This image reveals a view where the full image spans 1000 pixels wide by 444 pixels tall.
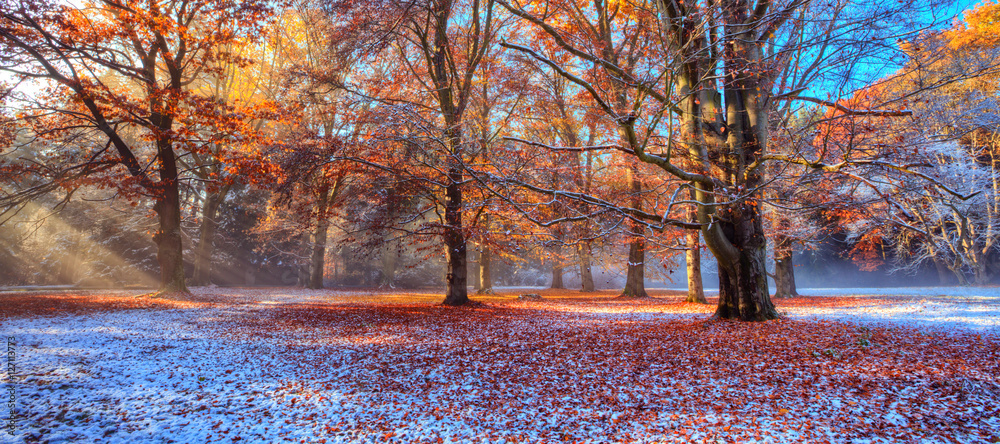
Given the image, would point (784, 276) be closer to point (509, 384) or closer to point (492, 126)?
point (492, 126)

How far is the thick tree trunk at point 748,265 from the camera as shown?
7832mm

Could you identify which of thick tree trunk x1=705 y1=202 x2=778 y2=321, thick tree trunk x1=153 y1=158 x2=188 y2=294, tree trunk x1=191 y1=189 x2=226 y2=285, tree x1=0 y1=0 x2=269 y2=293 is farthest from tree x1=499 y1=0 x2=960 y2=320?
tree trunk x1=191 y1=189 x2=226 y2=285

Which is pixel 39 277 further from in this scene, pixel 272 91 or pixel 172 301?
pixel 172 301

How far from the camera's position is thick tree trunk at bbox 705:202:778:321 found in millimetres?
7832

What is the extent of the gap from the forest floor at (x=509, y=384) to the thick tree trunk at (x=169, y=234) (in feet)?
18.9

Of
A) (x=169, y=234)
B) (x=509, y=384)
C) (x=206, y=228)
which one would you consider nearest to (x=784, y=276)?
(x=509, y=384)

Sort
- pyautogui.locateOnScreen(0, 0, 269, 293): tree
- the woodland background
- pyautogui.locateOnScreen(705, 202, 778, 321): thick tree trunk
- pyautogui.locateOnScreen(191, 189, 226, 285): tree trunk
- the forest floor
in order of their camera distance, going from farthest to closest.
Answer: pyautogui.locateOnScreen(191, 189, 226, 285): tree trunk
pyautogui.locateOnScreen(0, 0, 269, 293): tree
pyautogui.locateOnScreen(705, 202, 778, 321): thick tree trunk
the woodland background
the forest floor

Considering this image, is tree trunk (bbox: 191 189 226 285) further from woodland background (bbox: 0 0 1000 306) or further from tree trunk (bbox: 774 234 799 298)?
tree trunk (bbox: 774 234 799 298)

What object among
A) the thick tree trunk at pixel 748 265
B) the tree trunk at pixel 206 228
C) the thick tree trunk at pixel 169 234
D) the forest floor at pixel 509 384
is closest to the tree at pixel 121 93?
the thick tree trunk at pixel 169 234

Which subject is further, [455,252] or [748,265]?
[455,252]

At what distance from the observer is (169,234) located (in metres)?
13.4

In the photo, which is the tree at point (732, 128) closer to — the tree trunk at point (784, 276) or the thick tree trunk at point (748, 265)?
the thick tree trunk at point (748, 265)

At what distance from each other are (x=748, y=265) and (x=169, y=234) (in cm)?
1556

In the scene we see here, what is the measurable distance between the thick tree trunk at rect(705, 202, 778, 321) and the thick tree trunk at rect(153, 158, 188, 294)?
49.1 feet
